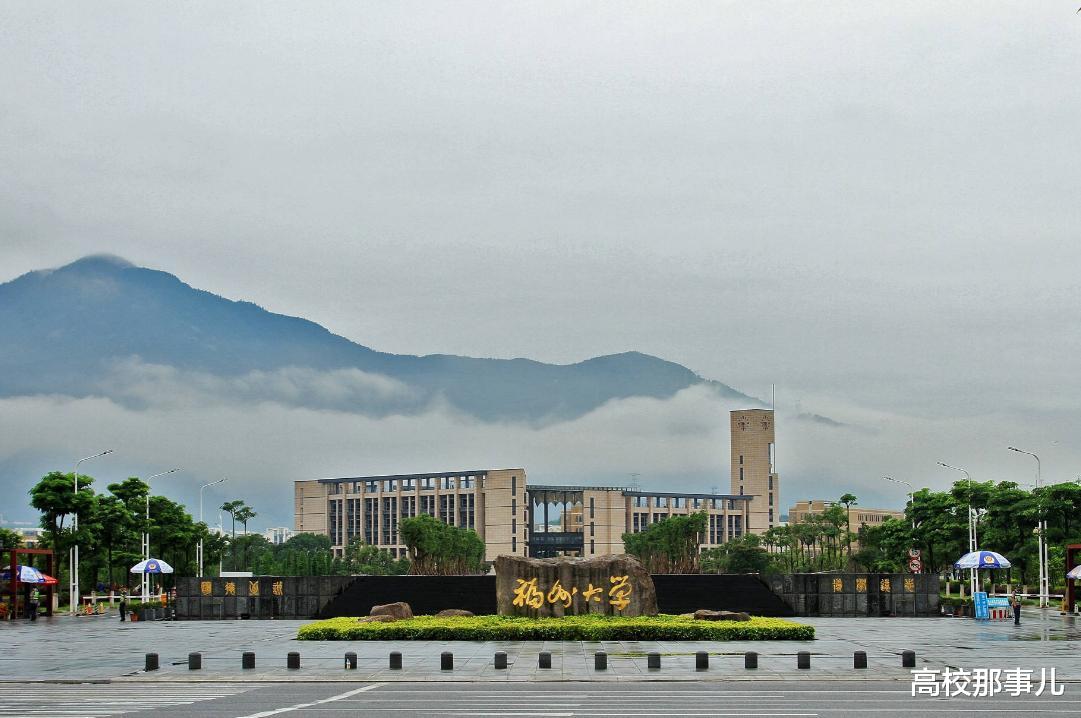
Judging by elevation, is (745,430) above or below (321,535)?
above

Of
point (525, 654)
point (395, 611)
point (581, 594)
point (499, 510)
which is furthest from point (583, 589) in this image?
point (499, 510)

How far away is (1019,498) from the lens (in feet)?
211

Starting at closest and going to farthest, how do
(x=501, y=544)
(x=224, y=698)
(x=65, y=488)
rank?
1. (x=224, y=698)
2. (x=65, y=488)
3. (x=501, y=544)

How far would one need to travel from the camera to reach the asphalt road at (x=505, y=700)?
20.2 meters

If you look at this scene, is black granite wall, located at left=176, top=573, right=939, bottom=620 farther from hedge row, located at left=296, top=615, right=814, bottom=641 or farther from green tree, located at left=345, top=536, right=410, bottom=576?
green tree, located at left=345, top=536, right=410, bottom=576

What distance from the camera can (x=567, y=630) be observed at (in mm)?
36312

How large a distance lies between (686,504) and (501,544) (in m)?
28.2

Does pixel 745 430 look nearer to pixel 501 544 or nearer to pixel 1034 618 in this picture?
pixel 501 544

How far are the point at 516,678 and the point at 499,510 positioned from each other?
12936 centimetres

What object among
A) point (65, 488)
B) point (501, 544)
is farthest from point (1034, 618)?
point (501, 544)

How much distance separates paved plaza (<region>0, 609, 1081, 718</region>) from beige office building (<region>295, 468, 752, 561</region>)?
11465 centimetres

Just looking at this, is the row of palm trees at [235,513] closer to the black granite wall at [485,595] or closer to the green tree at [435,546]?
the green tree at [435,546]

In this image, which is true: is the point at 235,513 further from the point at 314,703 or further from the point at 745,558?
the point at 314,703

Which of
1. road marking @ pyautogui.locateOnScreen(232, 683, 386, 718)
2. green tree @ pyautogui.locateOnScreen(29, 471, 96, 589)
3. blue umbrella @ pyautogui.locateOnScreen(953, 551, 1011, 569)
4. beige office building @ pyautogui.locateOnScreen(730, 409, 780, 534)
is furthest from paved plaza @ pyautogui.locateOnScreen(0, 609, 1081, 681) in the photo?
beige office building @ pyautogui.locateOnScreen(730, 409, 780, 534)
